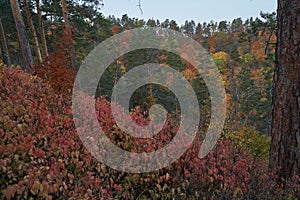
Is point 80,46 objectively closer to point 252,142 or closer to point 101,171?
point 252,142

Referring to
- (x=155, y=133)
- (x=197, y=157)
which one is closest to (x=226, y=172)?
(x=197, y=157)

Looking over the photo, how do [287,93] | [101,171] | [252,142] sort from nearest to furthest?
[101,171] → [287,93] → [252,142]

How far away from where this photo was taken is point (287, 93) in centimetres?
350

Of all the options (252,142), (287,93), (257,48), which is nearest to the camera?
(287,93)

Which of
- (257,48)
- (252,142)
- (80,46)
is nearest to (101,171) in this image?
(252,142)

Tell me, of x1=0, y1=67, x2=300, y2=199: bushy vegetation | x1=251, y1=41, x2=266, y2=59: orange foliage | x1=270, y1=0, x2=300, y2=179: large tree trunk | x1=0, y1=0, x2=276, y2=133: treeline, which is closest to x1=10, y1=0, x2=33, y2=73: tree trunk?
x1=0, y1=0, x2=276, y2=133: treeline

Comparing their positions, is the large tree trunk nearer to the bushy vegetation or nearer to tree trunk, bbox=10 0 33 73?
the bushy vegetation

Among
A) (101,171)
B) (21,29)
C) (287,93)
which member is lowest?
(101,171)

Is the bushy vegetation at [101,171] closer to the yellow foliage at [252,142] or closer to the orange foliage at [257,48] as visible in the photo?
the yellow foliage at [252,142]

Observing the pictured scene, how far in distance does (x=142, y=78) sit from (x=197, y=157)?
21.3 m

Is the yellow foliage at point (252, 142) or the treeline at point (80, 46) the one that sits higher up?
the treeline at point (80, 46)

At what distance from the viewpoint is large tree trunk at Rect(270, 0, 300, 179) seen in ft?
11.1

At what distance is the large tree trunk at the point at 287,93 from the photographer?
3387 millimetres

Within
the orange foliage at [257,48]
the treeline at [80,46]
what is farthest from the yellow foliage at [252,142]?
the orange foliage at [257,48]
